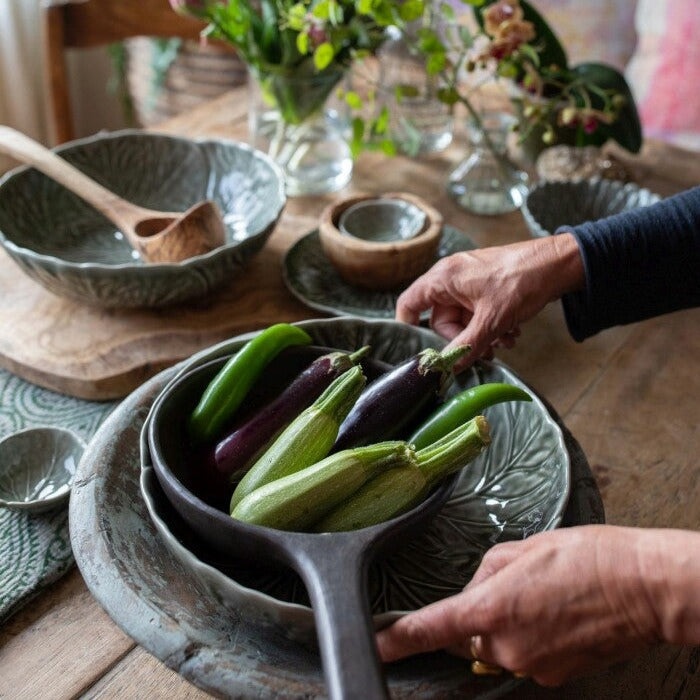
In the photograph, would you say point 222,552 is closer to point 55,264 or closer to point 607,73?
point 55,264

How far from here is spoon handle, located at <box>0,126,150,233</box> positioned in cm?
106

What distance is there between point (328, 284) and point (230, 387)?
0.41 metres

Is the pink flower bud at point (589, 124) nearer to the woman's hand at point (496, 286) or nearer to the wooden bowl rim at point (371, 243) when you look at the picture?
the wooden bowl rim at point (371, 243)

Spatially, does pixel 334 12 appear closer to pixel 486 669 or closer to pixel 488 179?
pixel 488 179

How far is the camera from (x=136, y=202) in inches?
48.2

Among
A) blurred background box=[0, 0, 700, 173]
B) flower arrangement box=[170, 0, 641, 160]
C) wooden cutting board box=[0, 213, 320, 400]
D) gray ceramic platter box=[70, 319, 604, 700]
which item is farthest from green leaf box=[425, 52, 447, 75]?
blurred background box=[0, 0, 700, 173]

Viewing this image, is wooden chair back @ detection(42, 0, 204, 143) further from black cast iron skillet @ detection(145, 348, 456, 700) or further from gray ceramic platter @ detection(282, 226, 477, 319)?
black cast iron skillet @ detection(145, 348, 456, 700)

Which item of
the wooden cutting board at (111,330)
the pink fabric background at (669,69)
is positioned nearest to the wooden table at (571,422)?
the wooden cutting board at (111,330)

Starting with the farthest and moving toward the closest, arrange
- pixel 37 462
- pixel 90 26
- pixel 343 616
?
1. pixel 90 26
2. pixel 37 462
3. pixel 343 616

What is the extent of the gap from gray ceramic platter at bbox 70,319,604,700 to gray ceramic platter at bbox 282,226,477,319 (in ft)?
1.13

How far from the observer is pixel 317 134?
1.35 meters

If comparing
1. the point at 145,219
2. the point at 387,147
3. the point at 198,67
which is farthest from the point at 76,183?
the point at 198,67

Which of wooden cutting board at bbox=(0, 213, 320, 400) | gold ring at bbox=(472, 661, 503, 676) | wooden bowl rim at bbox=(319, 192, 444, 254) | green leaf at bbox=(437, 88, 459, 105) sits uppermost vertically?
green leaf at bbox=(437, 88, 459, 105)

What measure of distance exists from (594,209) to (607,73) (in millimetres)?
264
